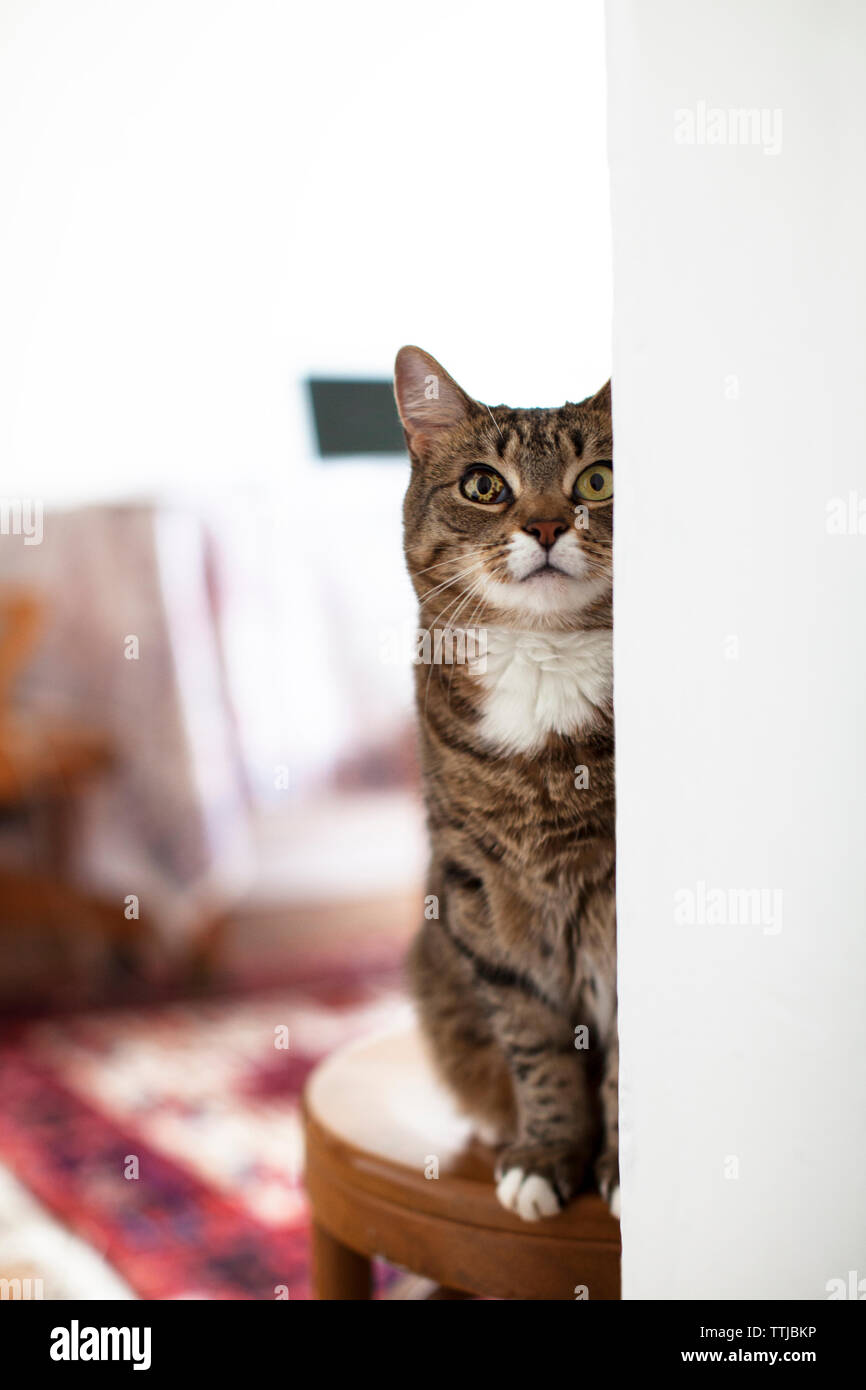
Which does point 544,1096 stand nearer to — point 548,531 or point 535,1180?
point 535,1180

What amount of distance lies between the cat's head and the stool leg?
0.50 metres

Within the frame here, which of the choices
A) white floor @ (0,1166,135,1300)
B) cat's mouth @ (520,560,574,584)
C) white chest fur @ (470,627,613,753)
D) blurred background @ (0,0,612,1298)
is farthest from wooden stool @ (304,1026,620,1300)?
blurred background @ (0,0,612,1298)

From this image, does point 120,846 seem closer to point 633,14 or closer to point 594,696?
point 594,696

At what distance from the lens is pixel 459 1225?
0.73 m

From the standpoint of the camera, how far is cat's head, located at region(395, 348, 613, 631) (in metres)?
0.71

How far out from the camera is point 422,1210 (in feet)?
2.45

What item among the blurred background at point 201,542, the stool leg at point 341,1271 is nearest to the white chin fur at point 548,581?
the stool leg at point 341,1271

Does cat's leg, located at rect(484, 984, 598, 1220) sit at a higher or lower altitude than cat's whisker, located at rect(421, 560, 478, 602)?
lower

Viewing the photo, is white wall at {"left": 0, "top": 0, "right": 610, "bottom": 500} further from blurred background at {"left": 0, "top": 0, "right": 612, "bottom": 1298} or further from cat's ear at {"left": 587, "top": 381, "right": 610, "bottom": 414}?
cat's ear at {"left": 587, "top": 381, "right": 610, "bottom": 414}

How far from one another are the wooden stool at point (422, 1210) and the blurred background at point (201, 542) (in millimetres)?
1112

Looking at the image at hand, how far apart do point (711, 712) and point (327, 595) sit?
2.17 metres

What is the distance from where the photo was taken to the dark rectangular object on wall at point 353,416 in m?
0.97

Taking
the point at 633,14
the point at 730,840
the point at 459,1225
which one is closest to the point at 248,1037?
the point at 459,1225

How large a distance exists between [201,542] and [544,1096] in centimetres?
210
